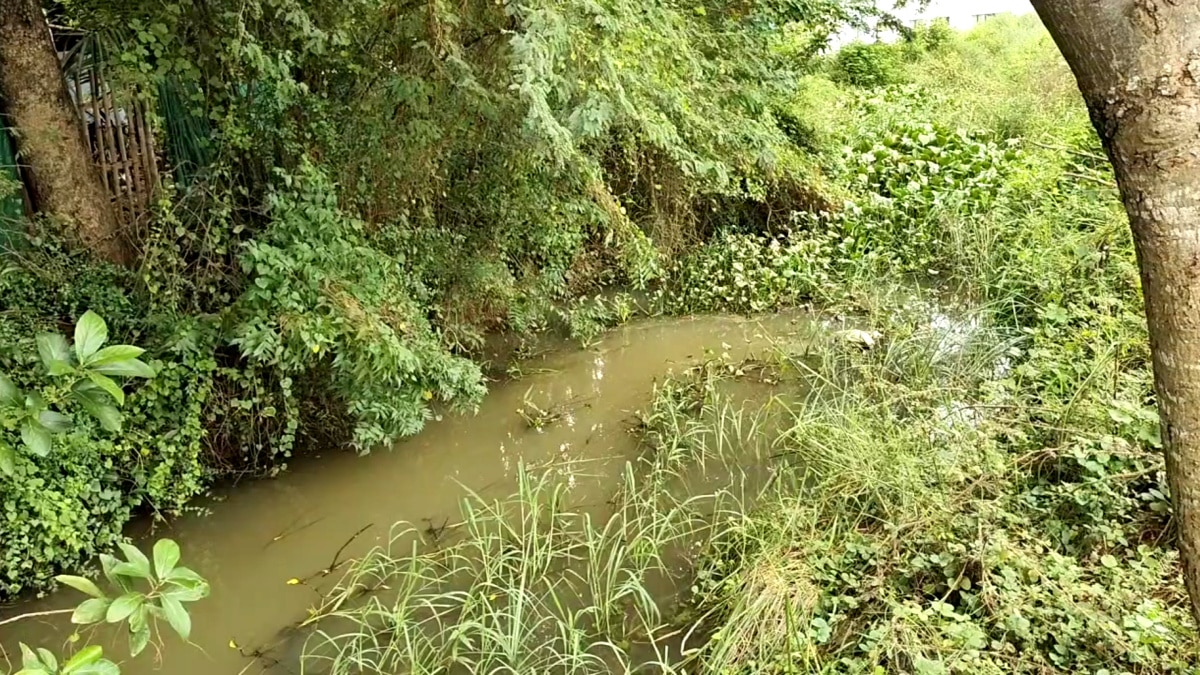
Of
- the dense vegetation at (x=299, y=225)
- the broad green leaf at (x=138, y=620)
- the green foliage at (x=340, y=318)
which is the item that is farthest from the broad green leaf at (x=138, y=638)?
the green foliage at (x=340, y=318)

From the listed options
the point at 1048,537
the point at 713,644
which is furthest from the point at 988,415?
the point at 713,644

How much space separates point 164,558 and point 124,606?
3.2 inches

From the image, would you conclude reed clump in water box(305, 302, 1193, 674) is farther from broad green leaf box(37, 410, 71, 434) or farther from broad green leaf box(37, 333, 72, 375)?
broad green leaf box(37, 333, 72, 375)

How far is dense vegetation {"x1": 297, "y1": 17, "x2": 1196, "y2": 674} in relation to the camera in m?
2.12

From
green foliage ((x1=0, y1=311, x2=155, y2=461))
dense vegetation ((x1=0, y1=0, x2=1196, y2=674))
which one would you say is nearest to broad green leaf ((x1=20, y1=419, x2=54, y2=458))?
green foliage ((x1=0, y1=311, x2=155, y2=461))

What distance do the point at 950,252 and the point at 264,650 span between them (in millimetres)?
4628

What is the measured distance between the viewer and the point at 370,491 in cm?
345

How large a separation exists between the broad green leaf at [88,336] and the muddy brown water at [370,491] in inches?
70.8

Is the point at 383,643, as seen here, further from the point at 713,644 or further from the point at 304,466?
the point at 304,466

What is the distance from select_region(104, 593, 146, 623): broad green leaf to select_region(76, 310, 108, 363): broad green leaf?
1.04 feet

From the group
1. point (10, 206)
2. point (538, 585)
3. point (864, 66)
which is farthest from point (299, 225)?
point (864, 66)

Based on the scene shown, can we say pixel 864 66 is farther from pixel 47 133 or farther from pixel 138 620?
pixel 138 620

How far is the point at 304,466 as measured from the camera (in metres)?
3.58

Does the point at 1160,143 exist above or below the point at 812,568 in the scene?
above
